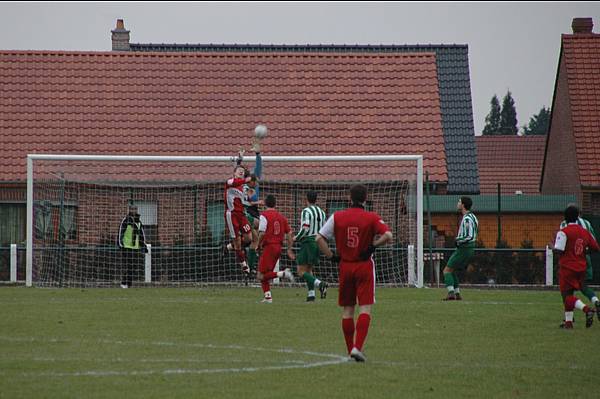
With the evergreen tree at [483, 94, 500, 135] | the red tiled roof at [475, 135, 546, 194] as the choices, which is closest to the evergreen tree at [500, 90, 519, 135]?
the evergreen tree at [483, 94, 500, 135]

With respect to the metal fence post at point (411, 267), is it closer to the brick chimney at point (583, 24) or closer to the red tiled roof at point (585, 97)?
the red tiled roof at point (585, 97)

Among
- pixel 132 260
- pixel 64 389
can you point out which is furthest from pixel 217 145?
pixel 64 389

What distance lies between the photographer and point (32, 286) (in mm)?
27422

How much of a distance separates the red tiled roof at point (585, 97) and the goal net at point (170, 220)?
9324 mm

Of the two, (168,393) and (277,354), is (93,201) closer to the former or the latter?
(277,354)

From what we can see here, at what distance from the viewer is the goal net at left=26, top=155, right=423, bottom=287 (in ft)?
93.5

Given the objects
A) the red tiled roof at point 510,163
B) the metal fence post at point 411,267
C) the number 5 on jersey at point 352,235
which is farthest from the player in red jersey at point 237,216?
the red tiled roof at point 510,163

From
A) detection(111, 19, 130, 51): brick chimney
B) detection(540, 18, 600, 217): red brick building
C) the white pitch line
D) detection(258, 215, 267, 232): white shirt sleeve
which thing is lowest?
the white pitch line

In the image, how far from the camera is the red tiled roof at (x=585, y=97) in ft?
128

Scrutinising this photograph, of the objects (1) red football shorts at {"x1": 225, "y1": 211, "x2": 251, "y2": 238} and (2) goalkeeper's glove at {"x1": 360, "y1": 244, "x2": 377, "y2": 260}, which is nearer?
(2) goalkeeper's glove at {"x1": 360, "y1": 244, "x2": 377, "y2": 260}

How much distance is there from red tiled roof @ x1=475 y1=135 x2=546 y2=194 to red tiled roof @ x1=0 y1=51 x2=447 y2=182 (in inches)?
891

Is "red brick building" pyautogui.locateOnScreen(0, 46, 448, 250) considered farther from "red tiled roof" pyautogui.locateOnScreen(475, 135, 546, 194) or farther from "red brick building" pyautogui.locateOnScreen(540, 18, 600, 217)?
"red tiled roof" pyautogui.locateOnScreen(475, 135, 546, 194)

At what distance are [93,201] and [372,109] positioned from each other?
11751 millimetres

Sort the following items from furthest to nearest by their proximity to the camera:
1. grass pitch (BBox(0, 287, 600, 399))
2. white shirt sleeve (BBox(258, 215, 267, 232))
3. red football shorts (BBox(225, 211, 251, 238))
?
1. red football shorts (BBox(225, 211, 251, 238))
2. white shirt sleeve (BBox(258, 215, 267, 232))
3. grass pitch (BBox(0, 287, 600, 399))
